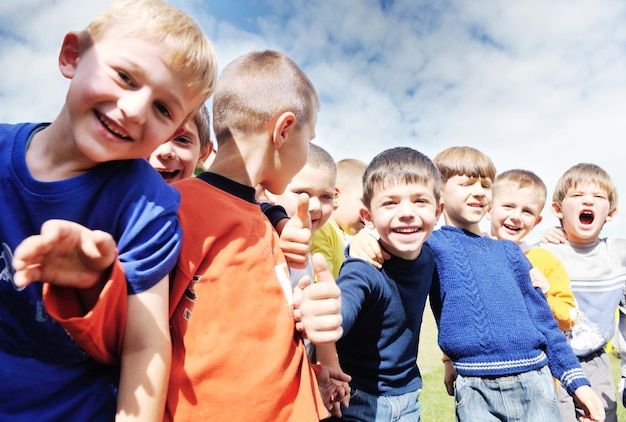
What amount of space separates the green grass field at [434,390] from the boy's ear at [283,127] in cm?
458

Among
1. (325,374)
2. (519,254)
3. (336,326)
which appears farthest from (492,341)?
(336,326)

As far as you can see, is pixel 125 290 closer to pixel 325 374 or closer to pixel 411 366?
pixel 325 374

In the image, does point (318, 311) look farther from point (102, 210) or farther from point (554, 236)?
point (554, 236)

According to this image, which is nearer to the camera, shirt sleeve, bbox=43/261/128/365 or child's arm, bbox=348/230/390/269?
shirt sleeve, bbox=43/261/128/365

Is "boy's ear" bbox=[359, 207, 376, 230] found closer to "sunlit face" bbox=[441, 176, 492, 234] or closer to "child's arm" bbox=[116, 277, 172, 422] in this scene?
"sunlit face" bbox=[441, 176, 492, 234]

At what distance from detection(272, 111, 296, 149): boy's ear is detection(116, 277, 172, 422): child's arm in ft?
2.41

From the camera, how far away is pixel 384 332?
2.22 m

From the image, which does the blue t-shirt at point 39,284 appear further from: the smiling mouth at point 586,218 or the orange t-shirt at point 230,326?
the smiling mouth at point 586,218

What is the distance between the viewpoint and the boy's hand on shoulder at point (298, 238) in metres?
1.59

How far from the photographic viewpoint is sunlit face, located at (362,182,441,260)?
2.32 metres

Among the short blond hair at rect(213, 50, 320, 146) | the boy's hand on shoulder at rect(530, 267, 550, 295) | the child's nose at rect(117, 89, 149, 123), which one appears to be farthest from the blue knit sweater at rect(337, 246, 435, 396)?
the child's nose at rect(117, 89, 149, 123)

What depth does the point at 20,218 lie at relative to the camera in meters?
1.13

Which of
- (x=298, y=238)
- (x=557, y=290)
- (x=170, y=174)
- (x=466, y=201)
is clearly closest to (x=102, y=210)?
(x=298, y=238)

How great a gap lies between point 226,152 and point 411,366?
4.60ft
